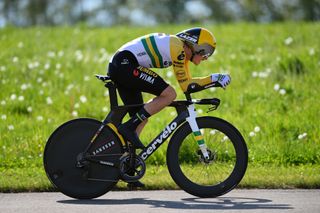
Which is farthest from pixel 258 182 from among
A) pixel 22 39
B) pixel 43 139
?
pixel 22 39

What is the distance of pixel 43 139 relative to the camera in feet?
38.8

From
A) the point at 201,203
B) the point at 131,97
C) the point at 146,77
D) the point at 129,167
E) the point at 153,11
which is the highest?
the point at 153,11

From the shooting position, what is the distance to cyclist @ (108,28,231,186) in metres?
8.88

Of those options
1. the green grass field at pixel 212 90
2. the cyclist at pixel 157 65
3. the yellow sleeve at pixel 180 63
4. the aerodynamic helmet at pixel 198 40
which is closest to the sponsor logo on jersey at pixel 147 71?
the cyclist at pixel 157 65

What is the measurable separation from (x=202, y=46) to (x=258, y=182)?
1.70 m

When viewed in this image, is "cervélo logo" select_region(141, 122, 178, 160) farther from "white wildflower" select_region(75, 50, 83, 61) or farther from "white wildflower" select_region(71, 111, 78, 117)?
"white wildflower" select_region(75, 50, 83, 61)

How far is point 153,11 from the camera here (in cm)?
4781

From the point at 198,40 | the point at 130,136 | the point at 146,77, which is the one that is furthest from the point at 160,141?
the point at 198,40

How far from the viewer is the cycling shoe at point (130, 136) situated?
29.6 feet

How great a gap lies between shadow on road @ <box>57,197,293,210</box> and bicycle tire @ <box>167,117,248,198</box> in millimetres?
134

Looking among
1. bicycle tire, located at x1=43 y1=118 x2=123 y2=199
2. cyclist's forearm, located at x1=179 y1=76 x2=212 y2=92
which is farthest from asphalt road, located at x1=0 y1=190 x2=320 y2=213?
cyclist's forearm, located at x1=179 y1=76 x2=212 y2=92

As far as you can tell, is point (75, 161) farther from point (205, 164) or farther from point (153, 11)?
point (153, 11)

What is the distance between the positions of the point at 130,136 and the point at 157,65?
791 mm

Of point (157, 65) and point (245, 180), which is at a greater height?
point (157, 65)
